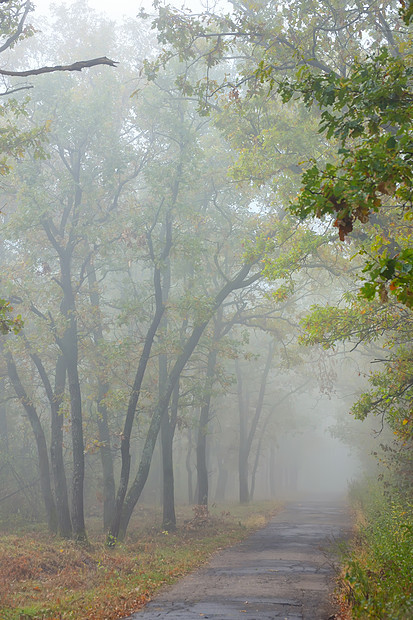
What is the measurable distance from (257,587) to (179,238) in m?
12.1

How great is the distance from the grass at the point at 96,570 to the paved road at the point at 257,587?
52 centimetres

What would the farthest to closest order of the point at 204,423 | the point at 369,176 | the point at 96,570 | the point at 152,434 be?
1. the point at 204,423
2. the point at 152,434
3. the point at 96,570
4. the point at 369,176

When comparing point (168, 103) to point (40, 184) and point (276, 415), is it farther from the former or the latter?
point (276, 415)

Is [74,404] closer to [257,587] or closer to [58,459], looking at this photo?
[58,459]

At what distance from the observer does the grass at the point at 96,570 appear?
8.59 metres

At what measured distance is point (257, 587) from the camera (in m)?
9.88

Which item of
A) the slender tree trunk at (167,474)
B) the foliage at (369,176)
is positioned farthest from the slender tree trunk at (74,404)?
the foliage at (369,176)

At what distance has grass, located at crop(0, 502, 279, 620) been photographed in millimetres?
8586

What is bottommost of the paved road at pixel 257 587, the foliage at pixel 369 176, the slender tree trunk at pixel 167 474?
the paved road at pixel 257 587

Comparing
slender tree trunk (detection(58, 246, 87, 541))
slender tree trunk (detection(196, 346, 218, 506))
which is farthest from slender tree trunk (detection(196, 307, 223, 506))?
slender tree trunk (detection(58, 246, 87, 541))

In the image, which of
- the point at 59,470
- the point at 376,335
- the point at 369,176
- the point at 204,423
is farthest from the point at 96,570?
the point at 204,423

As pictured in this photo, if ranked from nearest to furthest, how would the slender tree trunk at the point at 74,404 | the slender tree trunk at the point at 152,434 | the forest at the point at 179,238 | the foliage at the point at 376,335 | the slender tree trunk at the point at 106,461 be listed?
the forest at the point at 179,238
the foliage at the point at 376,335
the slender tree trunk at the point at 74,404
the slender tree trunk at the point at 152,434
the slender tree trunk at the point at 106,461

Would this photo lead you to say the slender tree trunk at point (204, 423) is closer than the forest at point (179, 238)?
No

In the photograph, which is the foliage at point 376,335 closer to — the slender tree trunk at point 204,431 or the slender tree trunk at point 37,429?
the slender tree trunk at point 37,429
